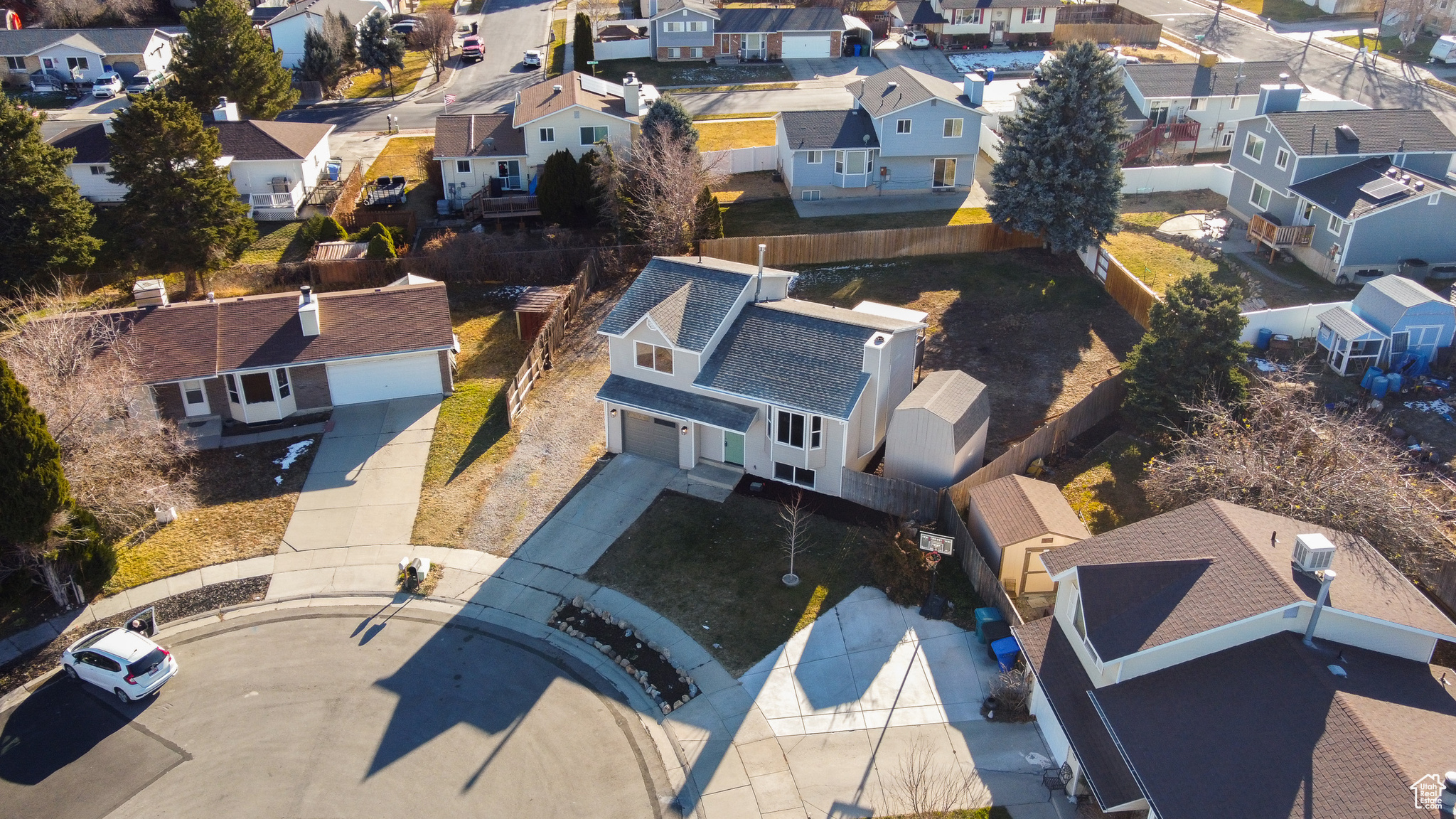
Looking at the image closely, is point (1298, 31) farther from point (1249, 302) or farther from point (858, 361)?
point (858, 361)

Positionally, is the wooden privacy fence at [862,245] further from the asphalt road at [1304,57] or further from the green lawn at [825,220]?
the asphalt road at [1304,57]

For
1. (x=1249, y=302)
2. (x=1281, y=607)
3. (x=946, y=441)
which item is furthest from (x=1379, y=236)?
(x=1281, y=607)

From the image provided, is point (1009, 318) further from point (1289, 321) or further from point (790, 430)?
point (790, 430)

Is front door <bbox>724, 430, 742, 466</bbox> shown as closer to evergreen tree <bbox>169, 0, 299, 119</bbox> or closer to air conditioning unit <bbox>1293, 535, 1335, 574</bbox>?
air conditioning unit <bbox>1293, 535, 1335, 574</bbox>

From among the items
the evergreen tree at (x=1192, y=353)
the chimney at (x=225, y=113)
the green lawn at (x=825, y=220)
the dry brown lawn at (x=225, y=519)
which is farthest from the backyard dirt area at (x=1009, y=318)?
the chimney at (x=225, y=113)

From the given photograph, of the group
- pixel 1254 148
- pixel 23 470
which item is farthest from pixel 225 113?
pixel 1254 148

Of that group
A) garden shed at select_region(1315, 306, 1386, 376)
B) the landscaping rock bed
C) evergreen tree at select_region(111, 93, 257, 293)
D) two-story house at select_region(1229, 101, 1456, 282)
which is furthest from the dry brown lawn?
two-story house at select_region(1229, 101, 1456, 282)

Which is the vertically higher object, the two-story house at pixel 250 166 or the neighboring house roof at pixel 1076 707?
the two-story house at pixel 250 166
